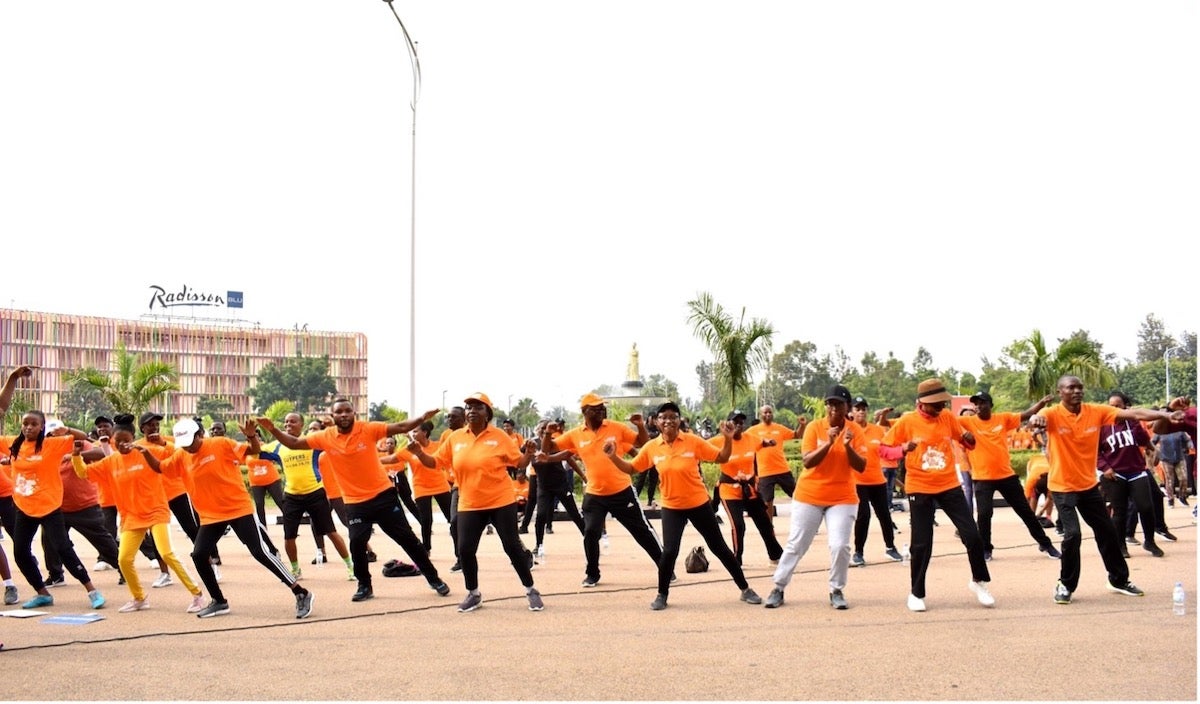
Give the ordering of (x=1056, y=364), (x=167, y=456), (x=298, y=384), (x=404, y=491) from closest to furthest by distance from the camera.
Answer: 1. (x=167, y=456)
2. (x=404, y=491)
3. (x=1056, y=364)
4. (x=298, y=384)

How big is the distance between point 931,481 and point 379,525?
4873mm

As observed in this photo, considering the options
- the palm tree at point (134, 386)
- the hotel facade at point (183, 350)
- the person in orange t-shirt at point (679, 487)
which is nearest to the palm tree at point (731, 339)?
the person in orange t-shirt at point (679, 487)

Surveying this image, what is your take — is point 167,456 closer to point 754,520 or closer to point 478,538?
point 478,538

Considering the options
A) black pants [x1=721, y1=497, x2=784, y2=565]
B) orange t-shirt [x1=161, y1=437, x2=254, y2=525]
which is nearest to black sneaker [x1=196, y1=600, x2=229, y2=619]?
orange t-shirt [x1=161, y1=437, x2=254, y2=525]

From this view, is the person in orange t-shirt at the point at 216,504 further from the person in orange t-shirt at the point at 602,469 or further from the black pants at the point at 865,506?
the black pants at the point at 865,506

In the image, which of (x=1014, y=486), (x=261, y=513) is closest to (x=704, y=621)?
(x=1014, y=486)

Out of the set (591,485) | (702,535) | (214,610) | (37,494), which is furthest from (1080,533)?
(37,494)

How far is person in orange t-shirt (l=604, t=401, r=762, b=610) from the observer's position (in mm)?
10359

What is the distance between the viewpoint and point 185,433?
10.5 metres

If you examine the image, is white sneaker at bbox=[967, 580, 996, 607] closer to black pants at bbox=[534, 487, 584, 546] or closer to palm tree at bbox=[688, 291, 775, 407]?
black pants at bbox=[534, 487, 584, 546]

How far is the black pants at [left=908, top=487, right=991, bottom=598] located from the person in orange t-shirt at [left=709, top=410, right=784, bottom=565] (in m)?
3.05

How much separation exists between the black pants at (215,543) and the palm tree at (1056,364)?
20633mm

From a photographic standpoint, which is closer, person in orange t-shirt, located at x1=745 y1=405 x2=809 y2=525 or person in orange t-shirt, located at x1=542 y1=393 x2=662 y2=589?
person in orange t-shirt, located at x1=542 y1=393 x2=662 y2=589

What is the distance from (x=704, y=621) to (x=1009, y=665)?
268cm
